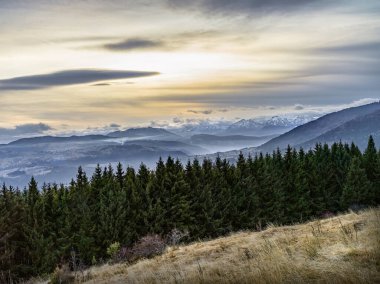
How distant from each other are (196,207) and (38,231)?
25881 millimetres

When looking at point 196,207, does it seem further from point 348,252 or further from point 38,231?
point 348,252

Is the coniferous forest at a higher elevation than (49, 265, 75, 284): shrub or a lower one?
lower

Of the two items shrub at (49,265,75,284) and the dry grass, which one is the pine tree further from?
shrub at (49,265,75,284)

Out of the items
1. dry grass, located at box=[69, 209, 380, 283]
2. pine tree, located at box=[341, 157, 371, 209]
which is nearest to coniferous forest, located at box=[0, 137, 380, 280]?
pine tree, located at box=[341, 157, 371, 209]

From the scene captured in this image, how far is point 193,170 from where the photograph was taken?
74.9 meters

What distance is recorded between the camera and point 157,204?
219 feet

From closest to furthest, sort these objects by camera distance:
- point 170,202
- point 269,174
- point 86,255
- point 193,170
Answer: point 86,255 → point 170,202 → point 193,170 → point 269,174

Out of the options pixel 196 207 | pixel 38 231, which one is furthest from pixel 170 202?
pixel 38 231

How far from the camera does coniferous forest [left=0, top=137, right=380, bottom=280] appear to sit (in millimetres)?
63844

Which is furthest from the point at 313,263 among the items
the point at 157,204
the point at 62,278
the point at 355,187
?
the point at 355,187

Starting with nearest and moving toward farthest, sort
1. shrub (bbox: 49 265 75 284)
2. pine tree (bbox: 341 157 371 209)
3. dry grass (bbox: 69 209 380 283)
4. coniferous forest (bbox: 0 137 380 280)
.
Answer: dry grass (bbox: 69 209 380 283) < shrub (bbox: 49 265 75 284) < coniferous forest (bbox: 0 137 380 280) < pine tree (bbox: 341 157 371 209)

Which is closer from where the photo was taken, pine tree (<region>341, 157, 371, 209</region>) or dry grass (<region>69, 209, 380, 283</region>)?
dry grass (<region>69, 209, 380, 283</region>)

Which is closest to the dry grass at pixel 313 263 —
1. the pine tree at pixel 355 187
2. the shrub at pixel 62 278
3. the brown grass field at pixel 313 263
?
the brown grass field at pixel 313 263

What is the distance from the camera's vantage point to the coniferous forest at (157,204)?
209ft
